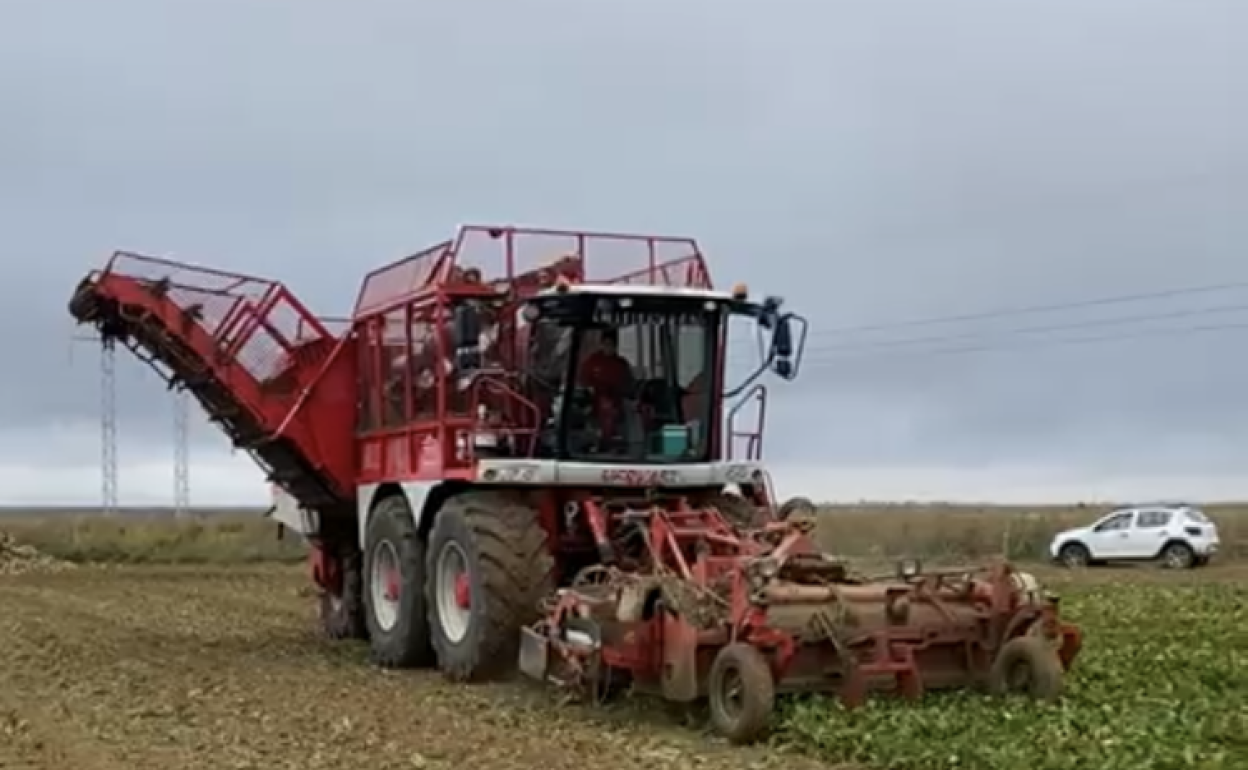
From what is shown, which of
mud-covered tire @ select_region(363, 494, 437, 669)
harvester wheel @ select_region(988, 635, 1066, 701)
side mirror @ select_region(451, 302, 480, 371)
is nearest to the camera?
harvester wheel @ select_region(988, 635, 1066, 701)

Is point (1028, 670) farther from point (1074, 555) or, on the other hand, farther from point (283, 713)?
point (1074, 555)

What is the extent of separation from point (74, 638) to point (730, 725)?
10.2 meters

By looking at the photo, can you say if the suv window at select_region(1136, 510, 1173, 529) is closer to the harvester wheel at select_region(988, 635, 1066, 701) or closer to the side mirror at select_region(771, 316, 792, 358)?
the side mirror at select_region(771, 316, 792, 358)

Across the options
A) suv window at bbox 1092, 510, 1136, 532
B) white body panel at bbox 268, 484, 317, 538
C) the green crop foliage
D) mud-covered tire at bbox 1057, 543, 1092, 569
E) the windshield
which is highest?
the windshield

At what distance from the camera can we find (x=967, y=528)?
45.1 meters

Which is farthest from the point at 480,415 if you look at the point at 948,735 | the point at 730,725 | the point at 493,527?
the point at 948,735

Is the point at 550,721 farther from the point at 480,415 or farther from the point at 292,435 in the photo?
the point at 292,435

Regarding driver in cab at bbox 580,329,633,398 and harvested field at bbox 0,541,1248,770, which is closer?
harvested field at bbox 0,541,1248,770

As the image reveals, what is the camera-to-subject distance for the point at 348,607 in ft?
61.0

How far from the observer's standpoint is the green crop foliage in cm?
941

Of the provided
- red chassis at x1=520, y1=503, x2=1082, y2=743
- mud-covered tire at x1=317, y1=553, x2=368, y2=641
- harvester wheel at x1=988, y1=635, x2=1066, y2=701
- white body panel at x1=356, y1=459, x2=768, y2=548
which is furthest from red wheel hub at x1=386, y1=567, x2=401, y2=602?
harvester wheel at x1=988, y1=635, x2=1066, y2=701

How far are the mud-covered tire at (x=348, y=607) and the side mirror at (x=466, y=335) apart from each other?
4.13 m

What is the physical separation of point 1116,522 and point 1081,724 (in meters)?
30.1

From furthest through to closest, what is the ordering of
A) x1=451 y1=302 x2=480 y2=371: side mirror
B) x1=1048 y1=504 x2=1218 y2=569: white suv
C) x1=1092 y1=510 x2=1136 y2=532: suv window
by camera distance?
1. x1=1092 y1=510 x2=1136 y2=532: suv window
2. x1=1048 y1=504 x2=1218 y2=569: white suv
3. x1=451 y1=302 x2=480 y2=371: side mirror
